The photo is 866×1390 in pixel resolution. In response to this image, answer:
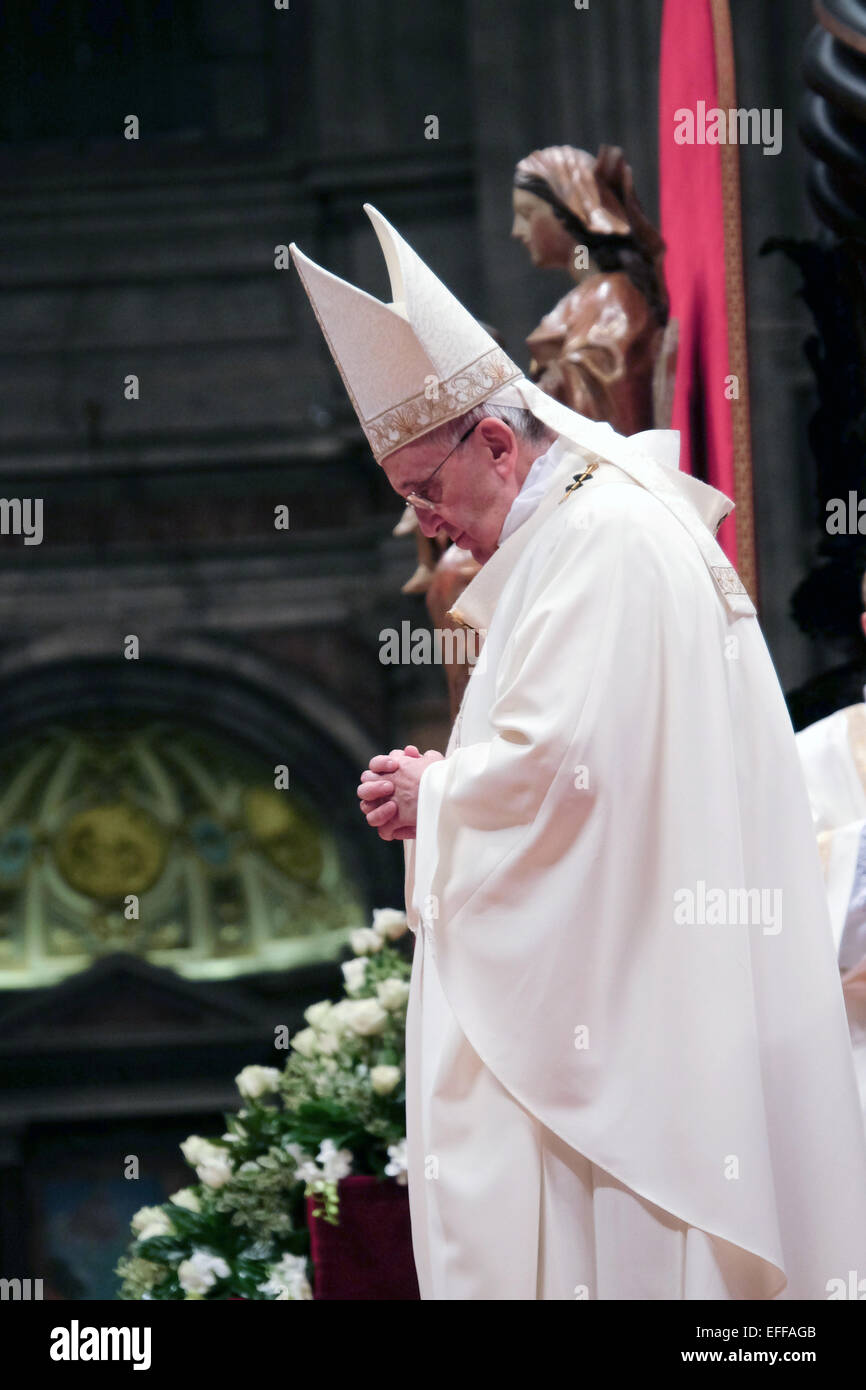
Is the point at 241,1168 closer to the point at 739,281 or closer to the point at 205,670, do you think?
the point at 739,281

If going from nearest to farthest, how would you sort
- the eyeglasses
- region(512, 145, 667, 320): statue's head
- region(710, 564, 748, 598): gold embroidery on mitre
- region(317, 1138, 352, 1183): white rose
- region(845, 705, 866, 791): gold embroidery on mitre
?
region(710, 564, 748, 598): gold embroidery on mitre, the eyeglasses, region(845, 705, 866, 791): gold embroidery on mitre, region(317, 1138, 352, 1183): white rose, region(512, 145, 667, 320): statue's head

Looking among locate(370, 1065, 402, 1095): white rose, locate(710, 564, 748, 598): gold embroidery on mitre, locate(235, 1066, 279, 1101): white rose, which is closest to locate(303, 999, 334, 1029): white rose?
locate(235, 1066, 279, 1101): white rose

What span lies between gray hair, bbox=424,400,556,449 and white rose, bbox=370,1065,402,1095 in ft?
5.23

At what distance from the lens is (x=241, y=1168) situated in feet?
11.8

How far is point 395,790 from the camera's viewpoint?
216 centimetres

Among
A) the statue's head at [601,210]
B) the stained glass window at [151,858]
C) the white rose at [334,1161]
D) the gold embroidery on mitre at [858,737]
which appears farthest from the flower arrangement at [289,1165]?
the stained glass window at [151,858]

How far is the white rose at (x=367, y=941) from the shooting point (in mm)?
3863

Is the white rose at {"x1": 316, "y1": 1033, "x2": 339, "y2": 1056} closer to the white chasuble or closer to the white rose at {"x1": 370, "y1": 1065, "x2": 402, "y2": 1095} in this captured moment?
the white rose at {"x1": 370, "y1": 1065, "x2": 402, "y2": 1095}

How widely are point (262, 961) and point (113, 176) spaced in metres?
4.21

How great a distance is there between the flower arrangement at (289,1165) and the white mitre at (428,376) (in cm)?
158

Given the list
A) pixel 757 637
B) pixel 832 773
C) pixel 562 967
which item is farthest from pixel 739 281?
pixel 562 967

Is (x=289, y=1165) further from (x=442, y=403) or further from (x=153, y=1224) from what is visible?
(x=442, y=403)

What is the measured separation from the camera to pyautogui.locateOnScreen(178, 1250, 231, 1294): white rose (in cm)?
343

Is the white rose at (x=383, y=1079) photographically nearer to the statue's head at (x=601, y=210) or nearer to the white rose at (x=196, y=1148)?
the white rose at (x=196, y=1148)
